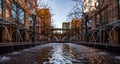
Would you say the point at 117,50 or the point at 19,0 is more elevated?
the point at 19,0

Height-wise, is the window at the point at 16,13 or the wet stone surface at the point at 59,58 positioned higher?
the window at the point at 16,13

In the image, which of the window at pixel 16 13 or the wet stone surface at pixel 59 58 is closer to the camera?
the wet stone surface at pixel 59 58

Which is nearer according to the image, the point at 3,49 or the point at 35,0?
the point at 3,49

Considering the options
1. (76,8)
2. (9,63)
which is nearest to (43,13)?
(76,8)

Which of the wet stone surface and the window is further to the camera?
the window

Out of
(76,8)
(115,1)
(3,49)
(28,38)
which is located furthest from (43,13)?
(3,49)

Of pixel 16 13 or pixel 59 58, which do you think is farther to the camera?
pixel 16 13

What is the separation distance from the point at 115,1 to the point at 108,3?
3.42 metres

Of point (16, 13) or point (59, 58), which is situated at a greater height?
point (16, 13)

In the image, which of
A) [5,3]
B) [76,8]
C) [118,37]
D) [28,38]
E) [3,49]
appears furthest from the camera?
[28,38]

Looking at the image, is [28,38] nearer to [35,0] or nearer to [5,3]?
[35,0]

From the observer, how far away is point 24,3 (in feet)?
150

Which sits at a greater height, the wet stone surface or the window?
the window

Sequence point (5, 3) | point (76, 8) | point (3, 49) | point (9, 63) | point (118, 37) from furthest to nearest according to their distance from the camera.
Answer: point (76, 8) → point (118, 37) → point (5, 3) → point (3, 49) → point (9, 63)
